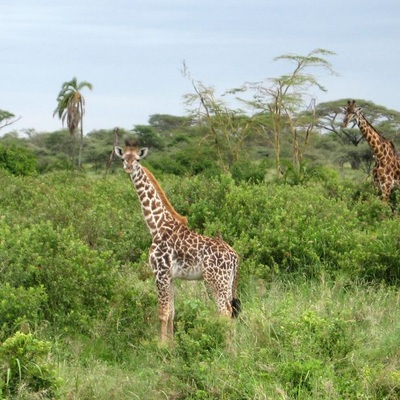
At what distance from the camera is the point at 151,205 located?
9289 millimetres

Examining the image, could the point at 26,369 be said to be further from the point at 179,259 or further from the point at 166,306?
the point at 179,259

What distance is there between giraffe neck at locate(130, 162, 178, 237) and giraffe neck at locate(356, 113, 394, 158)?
Answer: 8.72m

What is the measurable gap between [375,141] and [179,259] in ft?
31.0

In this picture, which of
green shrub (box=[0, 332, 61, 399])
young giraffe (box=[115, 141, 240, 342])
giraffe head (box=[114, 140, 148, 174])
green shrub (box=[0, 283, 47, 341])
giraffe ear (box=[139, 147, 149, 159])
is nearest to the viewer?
green shrub (box=[0, 332, 61, 399])

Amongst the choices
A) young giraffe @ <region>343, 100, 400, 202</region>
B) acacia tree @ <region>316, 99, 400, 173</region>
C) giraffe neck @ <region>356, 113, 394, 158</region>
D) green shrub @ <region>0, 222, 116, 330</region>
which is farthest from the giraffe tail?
acacia tree @ <region>316, 99, 400, 173</region>

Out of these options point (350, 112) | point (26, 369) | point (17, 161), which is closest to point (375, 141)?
point (350, 112)

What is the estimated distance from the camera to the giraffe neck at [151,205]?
9.19 meters

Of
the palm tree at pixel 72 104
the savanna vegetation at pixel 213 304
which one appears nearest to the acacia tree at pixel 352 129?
the palm tree at pixel 72 104

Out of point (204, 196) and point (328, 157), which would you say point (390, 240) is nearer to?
point (204, 196)

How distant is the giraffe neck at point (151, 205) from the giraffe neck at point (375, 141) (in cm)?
872

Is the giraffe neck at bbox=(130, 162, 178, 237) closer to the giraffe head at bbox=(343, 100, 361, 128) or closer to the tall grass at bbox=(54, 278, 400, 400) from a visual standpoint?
the tall grass at bbox=(54, 278, 400, 400)

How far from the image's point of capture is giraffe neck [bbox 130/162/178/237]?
9.19 metres

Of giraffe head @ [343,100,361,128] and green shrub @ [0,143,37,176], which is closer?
giraffe head @ [343,100,361,128]

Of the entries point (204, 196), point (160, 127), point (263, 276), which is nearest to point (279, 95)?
point (204, 196)
